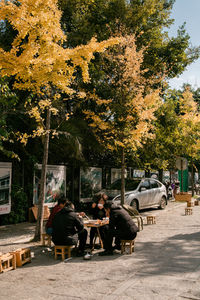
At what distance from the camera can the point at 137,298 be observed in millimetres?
4562

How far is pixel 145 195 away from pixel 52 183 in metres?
4.81

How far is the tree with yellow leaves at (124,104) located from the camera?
13.5 m

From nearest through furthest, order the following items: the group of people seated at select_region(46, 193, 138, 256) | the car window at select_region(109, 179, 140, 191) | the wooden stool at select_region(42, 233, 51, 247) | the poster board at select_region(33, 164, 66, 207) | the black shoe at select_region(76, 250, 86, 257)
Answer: the group of people seated at select_region(46, 193, 138, 256)
the black shoe at select_region(76, 250, 86, 257)
the wooden stool at select_region(42, 233, 51, 247)
the poster board at select_region(33, 164, 66, 207)
the car window at select_region(109, 179, 140, 191)

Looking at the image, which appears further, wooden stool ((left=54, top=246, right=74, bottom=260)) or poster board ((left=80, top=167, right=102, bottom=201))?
poster board ((left=80, top=167, right=102, bottom=201))

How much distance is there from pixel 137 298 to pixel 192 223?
850 centimetres

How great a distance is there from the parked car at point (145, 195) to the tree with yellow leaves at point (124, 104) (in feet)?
4.54

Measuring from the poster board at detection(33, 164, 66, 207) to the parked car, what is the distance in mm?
2527

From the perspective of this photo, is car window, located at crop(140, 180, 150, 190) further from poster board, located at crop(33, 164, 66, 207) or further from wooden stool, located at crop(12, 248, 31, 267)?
wooden stool, located at crop(12, 248, 31, 267)

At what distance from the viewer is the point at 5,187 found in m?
11.7

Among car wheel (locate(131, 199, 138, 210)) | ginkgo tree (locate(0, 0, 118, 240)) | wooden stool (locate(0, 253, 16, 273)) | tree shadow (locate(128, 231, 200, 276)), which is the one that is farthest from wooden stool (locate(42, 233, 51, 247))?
car wheel (locate(131, 199, 138, 210))

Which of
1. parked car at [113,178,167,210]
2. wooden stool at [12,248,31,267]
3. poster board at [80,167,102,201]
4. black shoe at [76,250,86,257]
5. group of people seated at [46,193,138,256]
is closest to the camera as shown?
wooden stool at [12,248,31,267]

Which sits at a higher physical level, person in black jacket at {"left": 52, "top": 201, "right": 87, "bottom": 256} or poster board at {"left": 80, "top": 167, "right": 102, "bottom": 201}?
poster board at {"left": 80, "top": 167, "right": 102, "bottom": 201}

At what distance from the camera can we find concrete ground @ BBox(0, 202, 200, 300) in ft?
15.9

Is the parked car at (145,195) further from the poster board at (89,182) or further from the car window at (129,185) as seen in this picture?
the poster board at (89,182)
